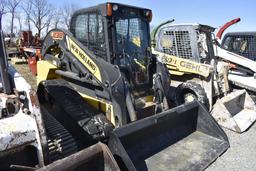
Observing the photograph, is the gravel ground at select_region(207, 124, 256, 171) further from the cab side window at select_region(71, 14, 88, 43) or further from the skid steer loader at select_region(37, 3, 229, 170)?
the cab side window at select_region(71, 14, 88, 43)

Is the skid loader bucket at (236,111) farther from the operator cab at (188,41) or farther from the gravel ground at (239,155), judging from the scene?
the operator cab at (188,41)

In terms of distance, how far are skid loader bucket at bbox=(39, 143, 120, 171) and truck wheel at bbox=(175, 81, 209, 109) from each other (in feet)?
12.4

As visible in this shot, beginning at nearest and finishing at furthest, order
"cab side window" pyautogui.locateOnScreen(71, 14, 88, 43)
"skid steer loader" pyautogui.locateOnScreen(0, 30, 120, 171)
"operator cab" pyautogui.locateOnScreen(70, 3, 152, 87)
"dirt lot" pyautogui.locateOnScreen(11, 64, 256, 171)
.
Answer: "skid steer loader" pyautogui.locateOnScreen(0, 30, 120, 171)
"dirt lot" pyautogui.locateOnScreen(11, 64, 256, 171)
"operator cab" pyautogui.locateOnScreen(70, 3, 152, 87)
"cab side window" pyautogui.locateOnScreen(71, 14, 88, 43)

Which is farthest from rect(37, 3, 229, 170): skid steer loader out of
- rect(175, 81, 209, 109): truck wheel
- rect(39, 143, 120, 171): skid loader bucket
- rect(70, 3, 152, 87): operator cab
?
rect(175, 81, 209, 109): truck wheel

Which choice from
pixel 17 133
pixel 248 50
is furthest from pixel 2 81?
pixel 248 50

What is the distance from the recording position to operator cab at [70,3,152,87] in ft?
15.3

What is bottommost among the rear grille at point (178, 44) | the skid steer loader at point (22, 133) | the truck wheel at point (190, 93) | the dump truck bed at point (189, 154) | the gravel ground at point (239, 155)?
the gravel ground at point (239, 155)

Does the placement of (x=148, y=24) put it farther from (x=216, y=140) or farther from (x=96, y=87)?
(x=216, y=140)

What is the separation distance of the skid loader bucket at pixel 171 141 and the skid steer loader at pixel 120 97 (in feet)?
0.03

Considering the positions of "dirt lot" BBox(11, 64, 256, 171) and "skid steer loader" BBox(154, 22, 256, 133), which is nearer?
"dirt lot" BBox(11, 64, 256, 171)

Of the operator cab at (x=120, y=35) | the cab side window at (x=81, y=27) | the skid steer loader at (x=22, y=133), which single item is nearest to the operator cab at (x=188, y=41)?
the operator cab at (x=120, y=35)

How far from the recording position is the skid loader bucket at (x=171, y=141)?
343cm

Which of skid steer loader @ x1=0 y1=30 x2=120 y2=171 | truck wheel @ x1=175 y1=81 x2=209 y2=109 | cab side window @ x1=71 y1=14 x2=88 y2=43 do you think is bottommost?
truck wheel @ x1=175 y1=81 x2=209 y2=109

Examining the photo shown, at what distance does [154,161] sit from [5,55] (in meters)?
2.22
